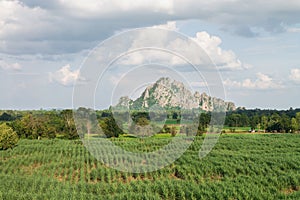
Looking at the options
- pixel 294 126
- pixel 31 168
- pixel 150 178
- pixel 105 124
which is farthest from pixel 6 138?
pixel 294 126

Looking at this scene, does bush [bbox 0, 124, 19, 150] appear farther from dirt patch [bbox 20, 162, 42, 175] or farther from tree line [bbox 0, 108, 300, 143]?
dirt patch [bbox 20, 162, 42, 175]

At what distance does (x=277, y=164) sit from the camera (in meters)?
23.8

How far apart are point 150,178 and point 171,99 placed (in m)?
6.22

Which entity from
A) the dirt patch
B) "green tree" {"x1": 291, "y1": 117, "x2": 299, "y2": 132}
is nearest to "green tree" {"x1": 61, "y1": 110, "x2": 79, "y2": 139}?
the dirt patch

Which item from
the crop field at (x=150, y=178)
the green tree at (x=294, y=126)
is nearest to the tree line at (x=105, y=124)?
the green tree at (x=294, y=126)

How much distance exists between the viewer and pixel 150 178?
21.9 m

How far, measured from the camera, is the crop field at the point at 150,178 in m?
16.2

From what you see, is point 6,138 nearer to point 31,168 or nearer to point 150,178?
point 31,168

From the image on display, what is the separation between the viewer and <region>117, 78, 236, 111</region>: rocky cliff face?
1455 cm

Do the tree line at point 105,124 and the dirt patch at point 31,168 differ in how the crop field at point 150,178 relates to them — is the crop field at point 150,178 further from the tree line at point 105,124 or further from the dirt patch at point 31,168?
the tree line at point 105,124

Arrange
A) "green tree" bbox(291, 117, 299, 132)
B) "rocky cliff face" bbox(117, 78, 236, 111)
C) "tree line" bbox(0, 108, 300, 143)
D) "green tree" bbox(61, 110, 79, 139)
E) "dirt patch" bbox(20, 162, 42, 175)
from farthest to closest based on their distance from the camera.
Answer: "green tree" bbox(291, 117, 299, 132) → "green tree" bbox(61, 110, 79, 139) → "dirt patch" bbox(20, 162, 42, 175) → "tree line" bbox(0, 108, 300, 143) → "rocky cliff face" bbox(117, 78, 236, 111)

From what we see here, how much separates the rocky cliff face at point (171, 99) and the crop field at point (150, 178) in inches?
153

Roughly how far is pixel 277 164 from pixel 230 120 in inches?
2169

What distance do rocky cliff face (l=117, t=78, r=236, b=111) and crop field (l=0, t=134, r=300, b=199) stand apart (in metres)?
3.89
